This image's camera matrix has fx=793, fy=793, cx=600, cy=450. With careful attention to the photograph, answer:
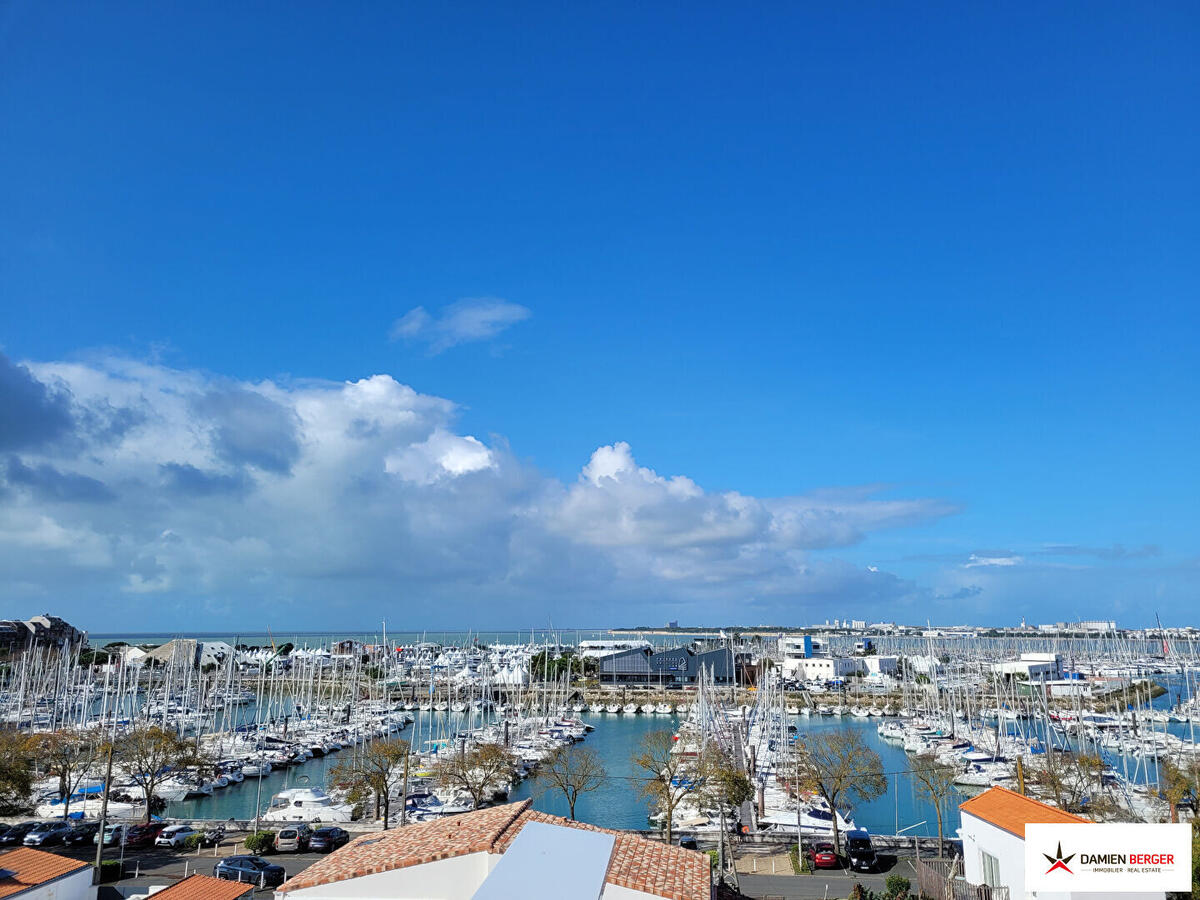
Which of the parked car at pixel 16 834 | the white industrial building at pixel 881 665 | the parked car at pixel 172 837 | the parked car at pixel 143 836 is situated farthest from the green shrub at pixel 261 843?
the white industrial building at pixel 881 665

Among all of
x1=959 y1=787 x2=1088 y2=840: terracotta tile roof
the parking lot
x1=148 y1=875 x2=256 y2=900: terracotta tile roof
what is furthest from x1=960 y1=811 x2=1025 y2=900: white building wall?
the parking lot

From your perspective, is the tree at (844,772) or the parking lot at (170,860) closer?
the parking lot at (170,860)

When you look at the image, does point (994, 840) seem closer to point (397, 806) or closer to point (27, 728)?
point (397, 806)

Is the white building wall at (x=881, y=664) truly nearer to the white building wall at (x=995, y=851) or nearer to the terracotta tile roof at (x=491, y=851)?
the white building wall at (x=995, y=851)

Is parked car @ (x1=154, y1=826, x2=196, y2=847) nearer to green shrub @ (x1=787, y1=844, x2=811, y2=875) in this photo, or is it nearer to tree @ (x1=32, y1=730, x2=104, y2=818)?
tree @ (x1=32, y1=730, x2=104, y2=818)

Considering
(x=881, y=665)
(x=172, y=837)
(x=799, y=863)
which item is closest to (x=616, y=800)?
(x=799, y=863)
